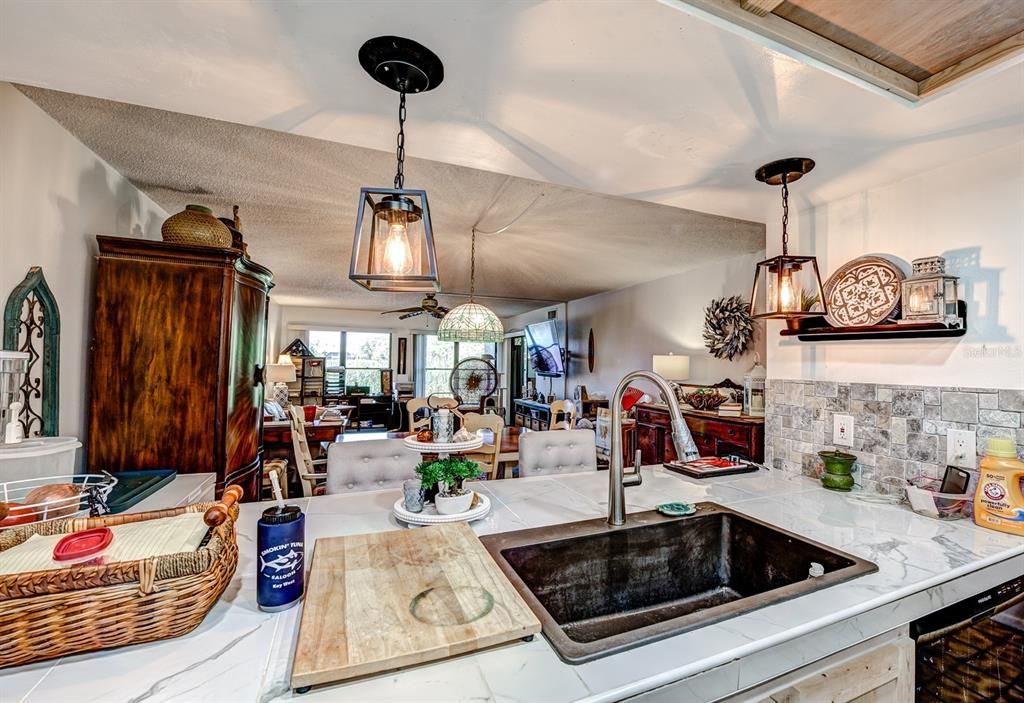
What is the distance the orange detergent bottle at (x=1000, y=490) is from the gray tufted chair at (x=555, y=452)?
1.30 m

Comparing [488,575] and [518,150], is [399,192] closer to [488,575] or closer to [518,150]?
[518,150]

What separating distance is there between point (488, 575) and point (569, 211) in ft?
7.54

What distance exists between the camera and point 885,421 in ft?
5.15

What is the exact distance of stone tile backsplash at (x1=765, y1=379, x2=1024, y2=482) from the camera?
1.33 metres

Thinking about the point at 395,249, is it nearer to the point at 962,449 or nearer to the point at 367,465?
the point at 367,465

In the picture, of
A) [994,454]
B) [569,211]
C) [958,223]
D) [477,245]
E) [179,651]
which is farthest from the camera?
[477,245]

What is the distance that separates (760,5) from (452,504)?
4.49ft

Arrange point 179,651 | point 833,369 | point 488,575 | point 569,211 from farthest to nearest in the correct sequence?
1. point 569,211
2. point 833,369
3. point 488,575
4. point 179,651

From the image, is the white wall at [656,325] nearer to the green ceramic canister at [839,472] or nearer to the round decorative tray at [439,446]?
the green ceramic canister at [839,472]

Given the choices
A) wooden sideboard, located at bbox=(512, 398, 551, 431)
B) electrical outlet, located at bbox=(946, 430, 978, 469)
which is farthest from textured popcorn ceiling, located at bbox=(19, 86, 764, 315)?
wooden sideboard, located at bbox=(512, 398, 551, 431)

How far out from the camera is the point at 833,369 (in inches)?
68.8

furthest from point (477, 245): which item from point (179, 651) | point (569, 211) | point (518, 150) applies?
point (179, 651)

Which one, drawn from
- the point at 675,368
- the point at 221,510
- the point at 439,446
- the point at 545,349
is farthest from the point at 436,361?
the point at 221,510

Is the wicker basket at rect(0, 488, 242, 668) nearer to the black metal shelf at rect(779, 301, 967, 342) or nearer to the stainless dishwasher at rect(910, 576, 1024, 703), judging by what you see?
the stainless dishwasher at rect(910, 576, 1024, 703)
